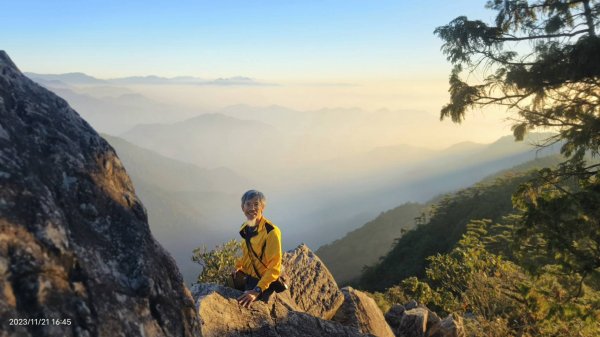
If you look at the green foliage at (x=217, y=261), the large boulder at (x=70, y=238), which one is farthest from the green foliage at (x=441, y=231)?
the large boulder at (x=70, y=238)

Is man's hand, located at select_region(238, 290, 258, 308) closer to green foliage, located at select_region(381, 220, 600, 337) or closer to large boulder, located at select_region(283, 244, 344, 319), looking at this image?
large boulder, located at select_region(283, 244, 344, 319)

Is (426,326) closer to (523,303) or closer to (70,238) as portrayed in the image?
(523,303)

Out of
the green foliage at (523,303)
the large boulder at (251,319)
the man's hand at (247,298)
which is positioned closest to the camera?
the large boulder at (251,319)

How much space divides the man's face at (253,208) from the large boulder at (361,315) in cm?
442

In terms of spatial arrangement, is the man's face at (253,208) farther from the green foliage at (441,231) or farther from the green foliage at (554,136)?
the green foliage at (441,231)

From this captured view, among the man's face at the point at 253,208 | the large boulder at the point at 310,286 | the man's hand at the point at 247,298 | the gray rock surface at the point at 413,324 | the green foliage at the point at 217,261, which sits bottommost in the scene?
the gray rock surface at the point at 413,324

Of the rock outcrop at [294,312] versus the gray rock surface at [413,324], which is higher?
the rock outcrop at [294,312]

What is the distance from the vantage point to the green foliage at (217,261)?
39.5 feet

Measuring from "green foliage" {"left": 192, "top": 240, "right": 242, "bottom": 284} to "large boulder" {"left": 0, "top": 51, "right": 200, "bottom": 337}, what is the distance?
789 cm

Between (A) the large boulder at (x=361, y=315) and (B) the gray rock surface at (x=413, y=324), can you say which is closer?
(A) the large boulder at (x=361, y=315)

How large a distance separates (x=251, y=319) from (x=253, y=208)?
1.72m

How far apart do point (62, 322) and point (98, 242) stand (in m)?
0.84

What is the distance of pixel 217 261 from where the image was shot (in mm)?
12727

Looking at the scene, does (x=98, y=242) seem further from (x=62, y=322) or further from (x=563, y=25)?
(x=563, y=25)
